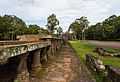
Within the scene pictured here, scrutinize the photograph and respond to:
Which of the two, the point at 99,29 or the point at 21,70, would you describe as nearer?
the point at 21,70

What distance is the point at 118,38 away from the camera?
83250 mm

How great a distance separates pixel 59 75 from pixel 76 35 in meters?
123

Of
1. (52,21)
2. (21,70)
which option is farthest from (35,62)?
(52,21)

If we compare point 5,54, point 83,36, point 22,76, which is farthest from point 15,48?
point 83,36

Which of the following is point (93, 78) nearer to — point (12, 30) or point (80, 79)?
point (80, 79)

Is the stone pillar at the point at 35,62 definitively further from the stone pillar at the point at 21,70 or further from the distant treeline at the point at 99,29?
the distant treeline at the point at 99,29

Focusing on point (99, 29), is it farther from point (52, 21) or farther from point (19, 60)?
point (19, 60)

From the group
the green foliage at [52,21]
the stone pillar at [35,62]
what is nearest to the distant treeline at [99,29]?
the green foliage at [52,21]

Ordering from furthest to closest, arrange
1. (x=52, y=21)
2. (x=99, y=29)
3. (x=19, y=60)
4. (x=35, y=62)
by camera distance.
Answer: (x=99, y=29), (x=52, y=21), (x=35, y=62), (x=19, y=60)

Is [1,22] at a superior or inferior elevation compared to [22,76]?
superior

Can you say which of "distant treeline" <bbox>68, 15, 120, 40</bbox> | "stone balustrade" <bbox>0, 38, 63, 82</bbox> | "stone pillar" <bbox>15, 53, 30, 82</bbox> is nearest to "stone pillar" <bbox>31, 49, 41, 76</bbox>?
"stone balustrade" <bbox>0, 38, 63, 82</bbox>

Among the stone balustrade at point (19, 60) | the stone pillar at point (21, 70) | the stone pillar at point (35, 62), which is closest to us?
the stone balustrade at point (19, 60)

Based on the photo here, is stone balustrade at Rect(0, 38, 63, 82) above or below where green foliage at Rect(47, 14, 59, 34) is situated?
below

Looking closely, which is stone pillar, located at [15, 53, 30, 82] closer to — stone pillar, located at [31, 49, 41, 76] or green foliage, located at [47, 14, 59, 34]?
stone pillar, located at [31, 49, 41, 76]
